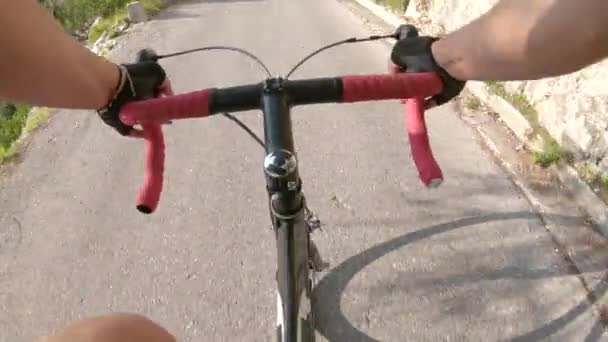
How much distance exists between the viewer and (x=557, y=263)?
2.85 metres

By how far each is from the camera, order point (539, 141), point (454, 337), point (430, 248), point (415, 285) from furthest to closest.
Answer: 1. point (539, 141)
2. point (430, 248)
3. point (415, 285)
4. point (454, 337)

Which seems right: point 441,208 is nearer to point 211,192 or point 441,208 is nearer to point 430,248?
point 430,248

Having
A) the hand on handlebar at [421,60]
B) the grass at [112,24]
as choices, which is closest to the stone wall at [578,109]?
the hand on handlebar at [421,60]

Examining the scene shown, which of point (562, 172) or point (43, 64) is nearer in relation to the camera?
point (43, 64)

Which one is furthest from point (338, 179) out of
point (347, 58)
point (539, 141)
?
point (347, 58)

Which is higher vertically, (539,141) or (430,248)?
(539,141)

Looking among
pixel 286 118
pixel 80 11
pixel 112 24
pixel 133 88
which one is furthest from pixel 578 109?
pixel 80 11

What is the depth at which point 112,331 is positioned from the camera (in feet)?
2.52

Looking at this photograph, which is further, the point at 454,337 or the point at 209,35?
the point at 209,35

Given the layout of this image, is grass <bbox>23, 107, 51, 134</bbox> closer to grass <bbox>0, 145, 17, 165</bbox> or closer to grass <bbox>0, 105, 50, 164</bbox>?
grass <bbox>0, 105, 50, 164</bbox>

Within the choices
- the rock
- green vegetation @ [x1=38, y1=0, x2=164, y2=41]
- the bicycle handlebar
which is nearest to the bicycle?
the bicycle handlebar

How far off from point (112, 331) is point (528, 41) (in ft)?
3.16

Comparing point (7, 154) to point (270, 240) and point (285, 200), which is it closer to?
point (270, 240)

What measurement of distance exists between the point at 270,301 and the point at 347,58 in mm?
4085
